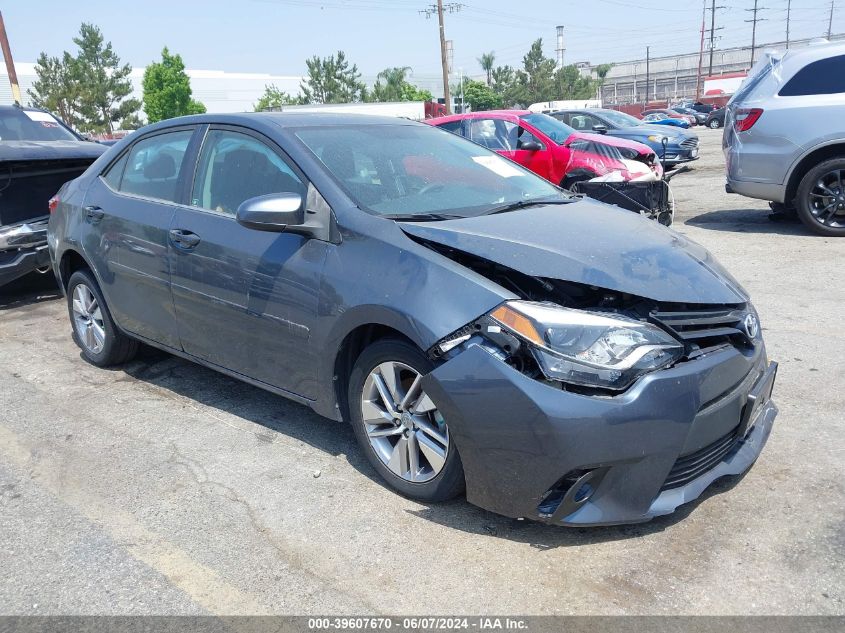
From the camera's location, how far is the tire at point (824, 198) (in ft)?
25.7

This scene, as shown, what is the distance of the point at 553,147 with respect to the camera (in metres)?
10.4

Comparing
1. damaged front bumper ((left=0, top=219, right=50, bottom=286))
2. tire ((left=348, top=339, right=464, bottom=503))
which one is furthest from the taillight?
damaged front bumper ((left=0, top=219, right=50, bottom=286))

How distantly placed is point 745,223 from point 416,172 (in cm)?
702

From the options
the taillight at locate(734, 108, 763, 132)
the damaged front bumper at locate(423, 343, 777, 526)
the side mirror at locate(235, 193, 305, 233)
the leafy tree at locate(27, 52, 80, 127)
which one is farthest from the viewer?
the leafy tree at locate(27, 52, 80, 127)

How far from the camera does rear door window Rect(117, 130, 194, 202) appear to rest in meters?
4.19

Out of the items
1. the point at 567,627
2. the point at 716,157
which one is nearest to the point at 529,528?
the point at 567,627

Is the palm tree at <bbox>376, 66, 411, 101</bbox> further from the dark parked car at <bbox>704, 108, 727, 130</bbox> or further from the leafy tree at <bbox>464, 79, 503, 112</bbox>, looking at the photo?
the dark parked car at <bbox>704, 108, 727, 130</bbox>

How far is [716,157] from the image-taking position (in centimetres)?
2047

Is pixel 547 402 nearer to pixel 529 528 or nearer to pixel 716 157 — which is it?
pixel 529 528

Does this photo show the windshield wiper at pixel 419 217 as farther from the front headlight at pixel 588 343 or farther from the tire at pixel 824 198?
the tire at pixel 824 198

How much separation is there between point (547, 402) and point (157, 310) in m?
2.61

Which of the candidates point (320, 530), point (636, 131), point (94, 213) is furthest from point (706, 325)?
point (636, 131)

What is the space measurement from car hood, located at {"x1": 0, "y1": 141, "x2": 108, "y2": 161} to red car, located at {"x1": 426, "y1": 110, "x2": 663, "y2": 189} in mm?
4834

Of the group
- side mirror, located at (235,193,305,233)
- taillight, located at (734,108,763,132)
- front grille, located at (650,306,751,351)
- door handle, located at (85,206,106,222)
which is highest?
side mirror, located at (235,193,305,233)
